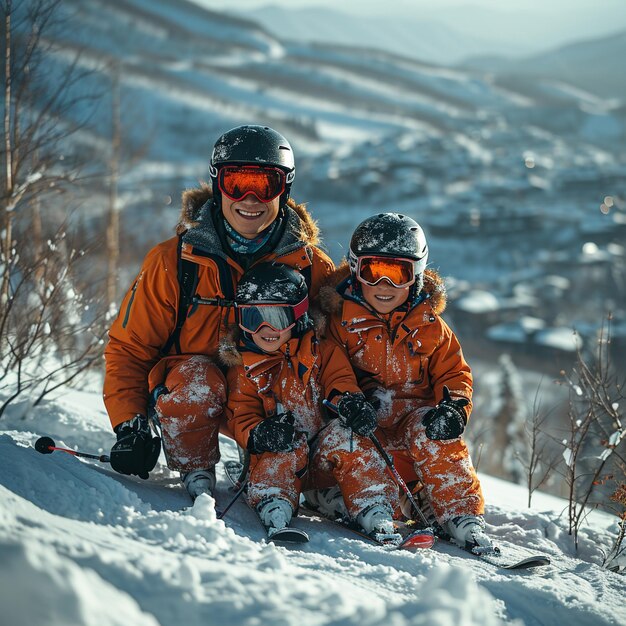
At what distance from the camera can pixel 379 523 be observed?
302 cm

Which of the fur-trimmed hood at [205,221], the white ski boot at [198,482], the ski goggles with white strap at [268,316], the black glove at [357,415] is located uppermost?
the fur-trimmed hood at [205,221]

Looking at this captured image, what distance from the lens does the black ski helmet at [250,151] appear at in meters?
3.60

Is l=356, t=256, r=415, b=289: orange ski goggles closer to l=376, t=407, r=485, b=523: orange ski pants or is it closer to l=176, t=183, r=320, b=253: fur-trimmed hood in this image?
l=176, t=183, r=320, b=253: fur-trimmed hood

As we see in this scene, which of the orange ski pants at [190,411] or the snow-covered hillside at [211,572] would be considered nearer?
the snow-covered hillside at [211,572]

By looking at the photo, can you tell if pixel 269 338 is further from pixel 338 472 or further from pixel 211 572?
pixel 211 572

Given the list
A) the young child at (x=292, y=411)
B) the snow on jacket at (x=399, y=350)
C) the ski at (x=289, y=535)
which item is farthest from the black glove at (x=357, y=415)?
the ski at (x=289, y=535)

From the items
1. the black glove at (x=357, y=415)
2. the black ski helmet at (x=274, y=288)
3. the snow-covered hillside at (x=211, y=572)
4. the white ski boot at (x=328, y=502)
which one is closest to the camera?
the snow-covered hillside at (x=211, y=572)

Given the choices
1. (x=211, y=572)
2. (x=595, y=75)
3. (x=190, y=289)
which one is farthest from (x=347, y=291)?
(x=595, y=75)

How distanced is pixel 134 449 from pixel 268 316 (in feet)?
3.01

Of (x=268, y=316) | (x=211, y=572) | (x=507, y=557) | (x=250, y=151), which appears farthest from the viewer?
(x=250, y=151)

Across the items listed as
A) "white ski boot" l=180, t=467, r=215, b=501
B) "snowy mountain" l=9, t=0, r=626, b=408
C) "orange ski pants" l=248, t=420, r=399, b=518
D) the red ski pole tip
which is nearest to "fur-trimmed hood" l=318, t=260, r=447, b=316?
"orange ski pants" l=248, t=420, r=399, b=518

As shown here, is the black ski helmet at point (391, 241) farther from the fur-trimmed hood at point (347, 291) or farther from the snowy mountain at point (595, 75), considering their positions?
the snowy mountain at point (595, 75)

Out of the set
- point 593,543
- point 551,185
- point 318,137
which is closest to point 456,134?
point 318,137

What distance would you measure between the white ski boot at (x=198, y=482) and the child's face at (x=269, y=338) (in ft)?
2.38
